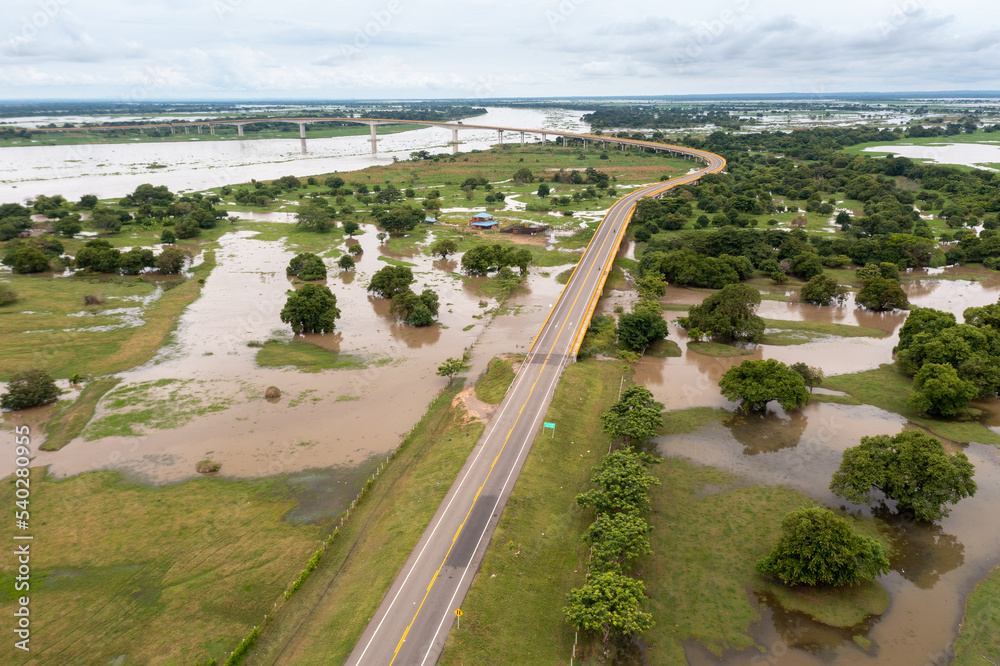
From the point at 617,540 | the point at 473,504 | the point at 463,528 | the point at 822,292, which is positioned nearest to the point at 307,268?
the point at 473,504

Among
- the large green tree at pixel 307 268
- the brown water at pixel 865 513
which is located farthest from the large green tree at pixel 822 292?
the large green tree at pixel 307 268

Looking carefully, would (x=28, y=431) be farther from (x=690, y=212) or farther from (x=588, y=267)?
(x=690, y=212)

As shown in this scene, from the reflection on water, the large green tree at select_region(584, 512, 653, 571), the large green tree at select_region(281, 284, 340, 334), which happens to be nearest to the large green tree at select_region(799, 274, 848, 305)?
the reflection on water

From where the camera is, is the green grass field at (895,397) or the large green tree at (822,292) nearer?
the green grass field at (895,397)

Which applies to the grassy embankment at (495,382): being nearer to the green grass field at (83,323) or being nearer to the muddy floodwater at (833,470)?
the muddy floodwater at (833,470)

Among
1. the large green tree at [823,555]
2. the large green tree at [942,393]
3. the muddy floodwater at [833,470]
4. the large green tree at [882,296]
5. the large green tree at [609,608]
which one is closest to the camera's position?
the large green tree at [609,608]

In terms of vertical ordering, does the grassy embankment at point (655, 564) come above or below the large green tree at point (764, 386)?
below

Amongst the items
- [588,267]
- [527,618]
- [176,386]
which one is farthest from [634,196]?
[527,618]
